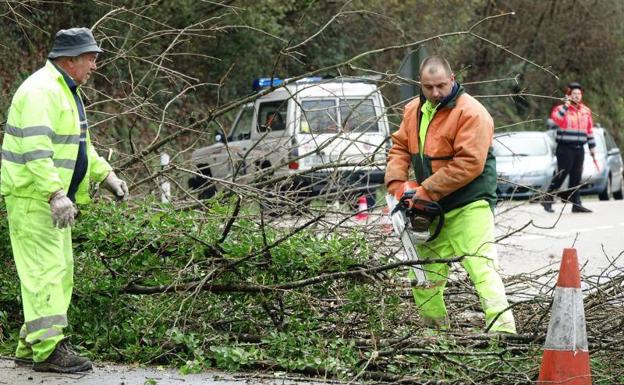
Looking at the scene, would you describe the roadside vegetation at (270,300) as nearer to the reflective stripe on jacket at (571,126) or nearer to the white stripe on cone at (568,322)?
the white stripe on cone at (568,322)

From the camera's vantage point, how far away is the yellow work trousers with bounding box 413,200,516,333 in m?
6.66

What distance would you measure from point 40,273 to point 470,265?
231cm

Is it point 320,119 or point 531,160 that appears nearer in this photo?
point 320,119

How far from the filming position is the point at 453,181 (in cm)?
677

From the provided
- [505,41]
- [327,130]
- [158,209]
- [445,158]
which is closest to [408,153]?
[445,158]

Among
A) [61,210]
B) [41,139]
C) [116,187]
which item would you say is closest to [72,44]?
[41,139]

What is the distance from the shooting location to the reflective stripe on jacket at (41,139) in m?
6.13

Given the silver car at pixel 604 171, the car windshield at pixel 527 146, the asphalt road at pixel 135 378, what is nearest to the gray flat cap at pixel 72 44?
the asphalt road at pixel 135 378

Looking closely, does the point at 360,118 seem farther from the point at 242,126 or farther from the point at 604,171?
the point at 604,171

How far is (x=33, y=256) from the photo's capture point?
623cm

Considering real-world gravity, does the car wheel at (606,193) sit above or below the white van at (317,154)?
below

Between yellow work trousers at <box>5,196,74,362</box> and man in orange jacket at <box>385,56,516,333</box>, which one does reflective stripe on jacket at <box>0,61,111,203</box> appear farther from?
man in orange jacket at <box>385,56,516,333</box>

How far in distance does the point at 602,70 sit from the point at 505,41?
3.93 metres

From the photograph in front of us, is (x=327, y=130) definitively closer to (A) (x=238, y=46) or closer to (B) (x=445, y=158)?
(B) (x=445, y=158)
